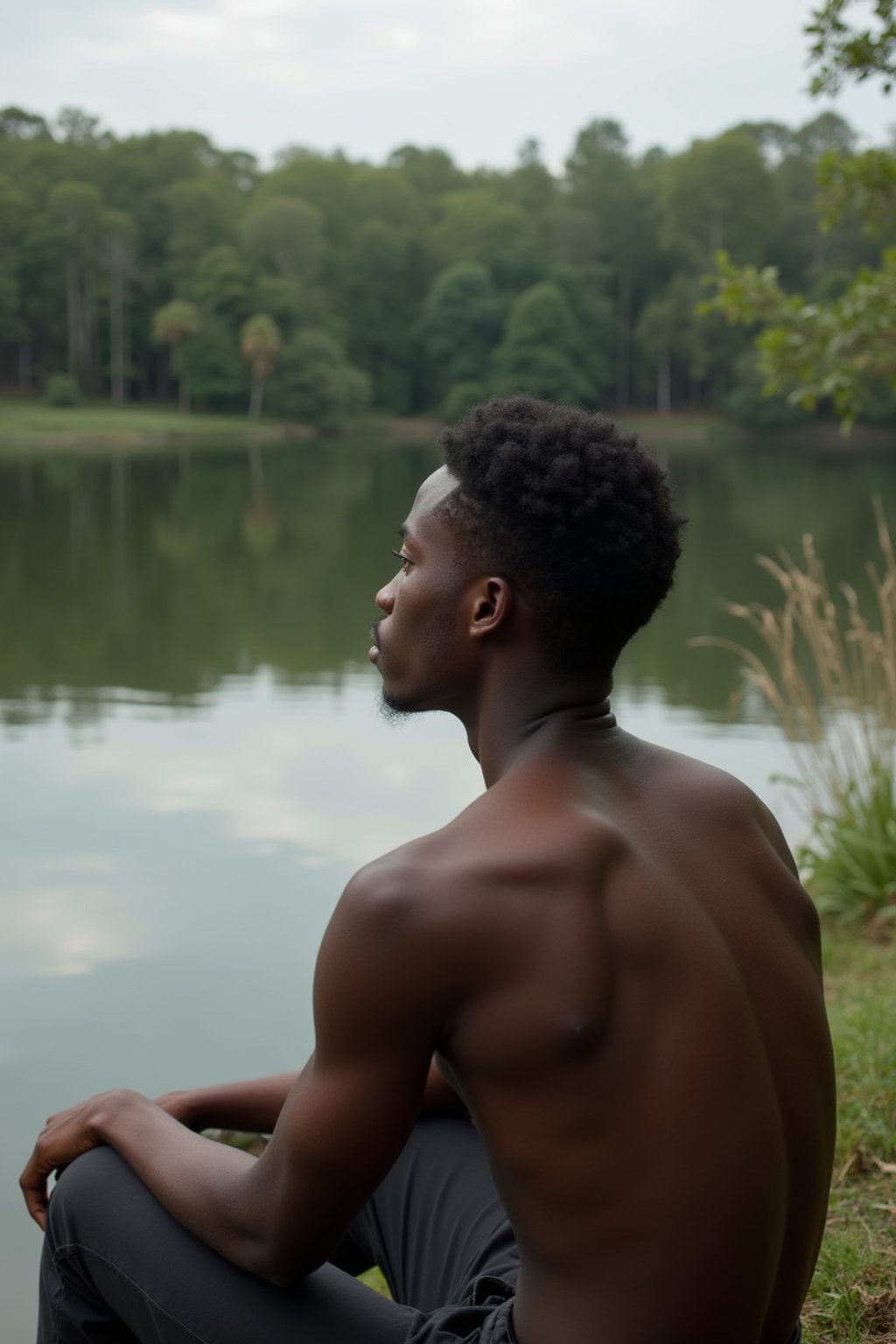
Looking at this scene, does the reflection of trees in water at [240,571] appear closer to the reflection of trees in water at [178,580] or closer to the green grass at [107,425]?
the reflection of trees in water at [178,580]

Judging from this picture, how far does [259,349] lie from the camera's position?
53969 millimetres

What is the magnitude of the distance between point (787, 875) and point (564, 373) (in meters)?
56.7

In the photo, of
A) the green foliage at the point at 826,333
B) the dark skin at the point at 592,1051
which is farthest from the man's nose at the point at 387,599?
the green foliage at the point at 826,333

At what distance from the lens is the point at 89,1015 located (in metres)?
4.49

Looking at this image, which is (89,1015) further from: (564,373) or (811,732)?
(564,373)

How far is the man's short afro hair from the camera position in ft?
4.76

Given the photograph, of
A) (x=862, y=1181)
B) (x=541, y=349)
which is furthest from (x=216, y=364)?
(x=862, y=1181)

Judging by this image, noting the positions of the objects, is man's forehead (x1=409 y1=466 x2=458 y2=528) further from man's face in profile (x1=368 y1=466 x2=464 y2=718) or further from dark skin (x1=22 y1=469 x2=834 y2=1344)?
dark skin (x1=22 y1=469 x2=834 y2=1344)

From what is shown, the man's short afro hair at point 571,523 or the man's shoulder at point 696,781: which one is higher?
the man's short afro hair at point 571,523

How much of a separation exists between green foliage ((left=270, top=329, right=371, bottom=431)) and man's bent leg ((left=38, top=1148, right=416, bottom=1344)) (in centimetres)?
5254

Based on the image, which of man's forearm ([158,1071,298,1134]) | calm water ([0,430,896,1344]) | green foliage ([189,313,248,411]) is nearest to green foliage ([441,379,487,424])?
green foliage ([189,313,248,411])

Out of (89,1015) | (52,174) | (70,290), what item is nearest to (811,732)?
(89,1015)

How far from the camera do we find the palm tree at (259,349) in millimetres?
53969

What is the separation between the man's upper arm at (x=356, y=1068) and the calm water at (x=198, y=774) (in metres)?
1.93
